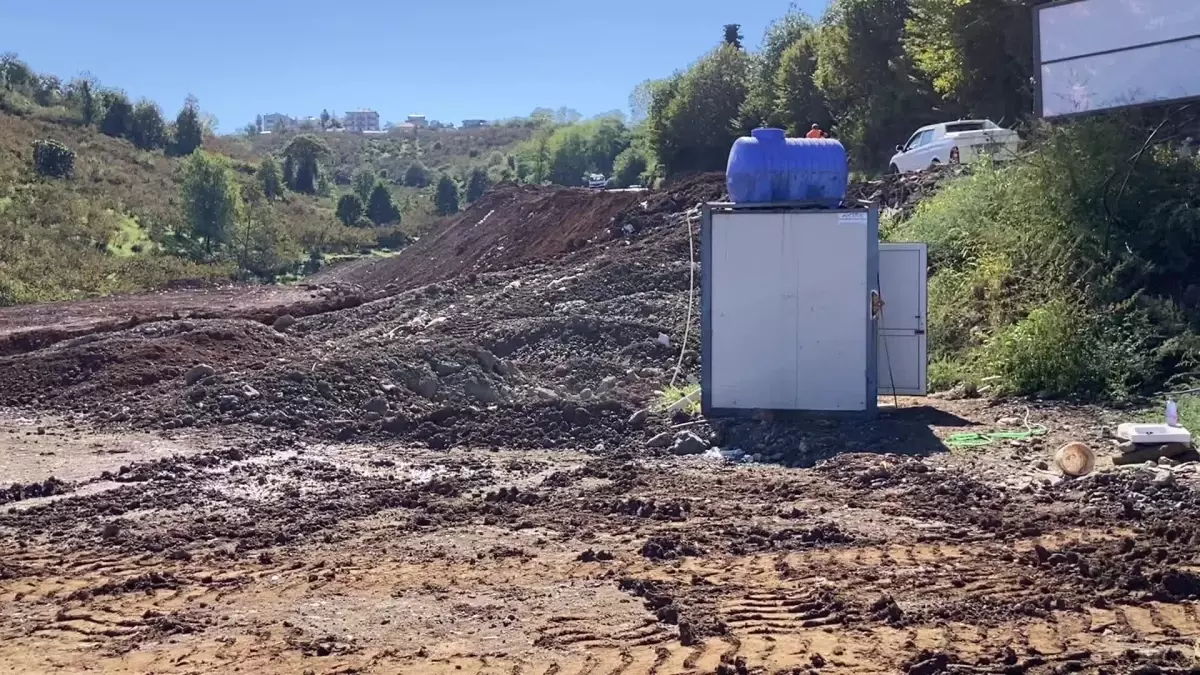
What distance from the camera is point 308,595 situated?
25.5 ft

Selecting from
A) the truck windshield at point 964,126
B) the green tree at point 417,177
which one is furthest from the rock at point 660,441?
the green tree at point 417,177

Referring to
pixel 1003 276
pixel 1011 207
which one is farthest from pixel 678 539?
pixel 1011 207

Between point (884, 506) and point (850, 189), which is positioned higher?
point (850, 189)

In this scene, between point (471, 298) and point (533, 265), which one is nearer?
point (471, 298)

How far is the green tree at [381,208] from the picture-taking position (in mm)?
73188

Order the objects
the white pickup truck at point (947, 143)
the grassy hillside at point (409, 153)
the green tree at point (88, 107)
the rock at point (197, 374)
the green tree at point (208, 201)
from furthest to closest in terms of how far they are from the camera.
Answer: the grassy hillside at point (409, 153) < the green tree at point (88, 107) < the green tree at point (208, 201) < the white pickup truck at point (947, 143) < the rock at point (197, 374)

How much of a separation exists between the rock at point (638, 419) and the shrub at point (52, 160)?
51225 mm

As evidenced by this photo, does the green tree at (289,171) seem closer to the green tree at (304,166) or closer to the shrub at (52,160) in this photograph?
the green tree at (304,166)

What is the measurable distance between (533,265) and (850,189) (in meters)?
6.87

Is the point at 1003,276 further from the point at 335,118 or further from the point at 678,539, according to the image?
the point at 335,118

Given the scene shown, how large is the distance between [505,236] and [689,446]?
24281 millimetres

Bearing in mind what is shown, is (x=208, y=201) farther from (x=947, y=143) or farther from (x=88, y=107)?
(x=947, y=143)

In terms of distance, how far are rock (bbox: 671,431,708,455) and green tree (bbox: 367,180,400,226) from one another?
201 feet

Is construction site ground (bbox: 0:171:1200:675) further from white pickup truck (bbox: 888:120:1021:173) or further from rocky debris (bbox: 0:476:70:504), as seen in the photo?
white pickup truck (bbox: 888:120:1021:173)
